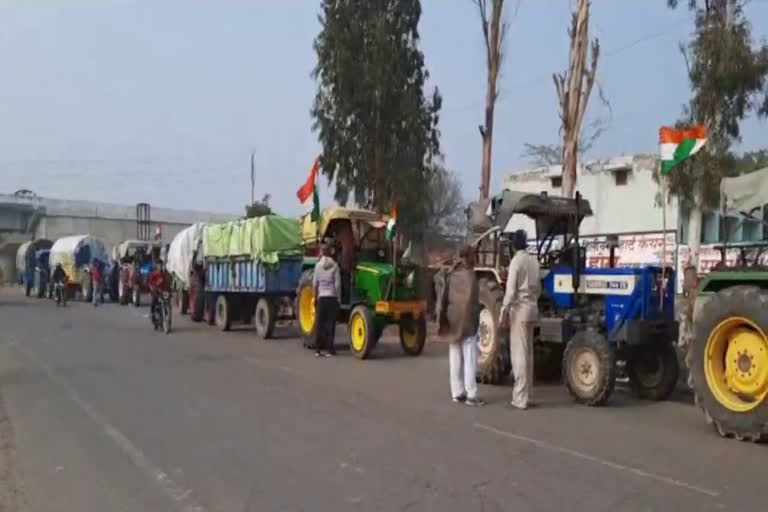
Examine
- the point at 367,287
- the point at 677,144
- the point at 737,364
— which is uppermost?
the point at 677,144

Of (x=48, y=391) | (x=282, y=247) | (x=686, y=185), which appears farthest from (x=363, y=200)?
(x=48, y=391)

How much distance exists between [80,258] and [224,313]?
68.8 feet

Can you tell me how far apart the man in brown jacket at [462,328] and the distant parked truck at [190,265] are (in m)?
15.4

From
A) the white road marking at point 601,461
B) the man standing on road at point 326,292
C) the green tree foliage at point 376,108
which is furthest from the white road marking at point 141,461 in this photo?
the green tree foliage at point 376,108

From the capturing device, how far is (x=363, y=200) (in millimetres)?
30812

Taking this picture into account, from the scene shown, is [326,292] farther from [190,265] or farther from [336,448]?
[190,265]

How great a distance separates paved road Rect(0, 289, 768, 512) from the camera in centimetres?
668

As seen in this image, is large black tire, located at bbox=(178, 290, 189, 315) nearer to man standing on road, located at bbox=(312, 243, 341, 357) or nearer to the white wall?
man standing on road, located at bbox=(312, 243, 341, 357)

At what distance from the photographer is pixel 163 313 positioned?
22.5 meters

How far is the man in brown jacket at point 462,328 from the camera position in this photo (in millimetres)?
11008

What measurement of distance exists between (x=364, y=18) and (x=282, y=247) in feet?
41.1

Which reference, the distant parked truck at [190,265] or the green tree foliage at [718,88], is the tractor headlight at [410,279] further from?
the distant parked truck at [190,265]

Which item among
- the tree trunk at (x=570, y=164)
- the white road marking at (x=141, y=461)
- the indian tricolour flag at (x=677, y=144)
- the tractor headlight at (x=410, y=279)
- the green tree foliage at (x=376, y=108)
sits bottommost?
the white road marking at (x=141, y=461)

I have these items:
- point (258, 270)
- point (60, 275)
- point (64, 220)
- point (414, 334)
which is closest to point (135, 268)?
point (60, 275)
